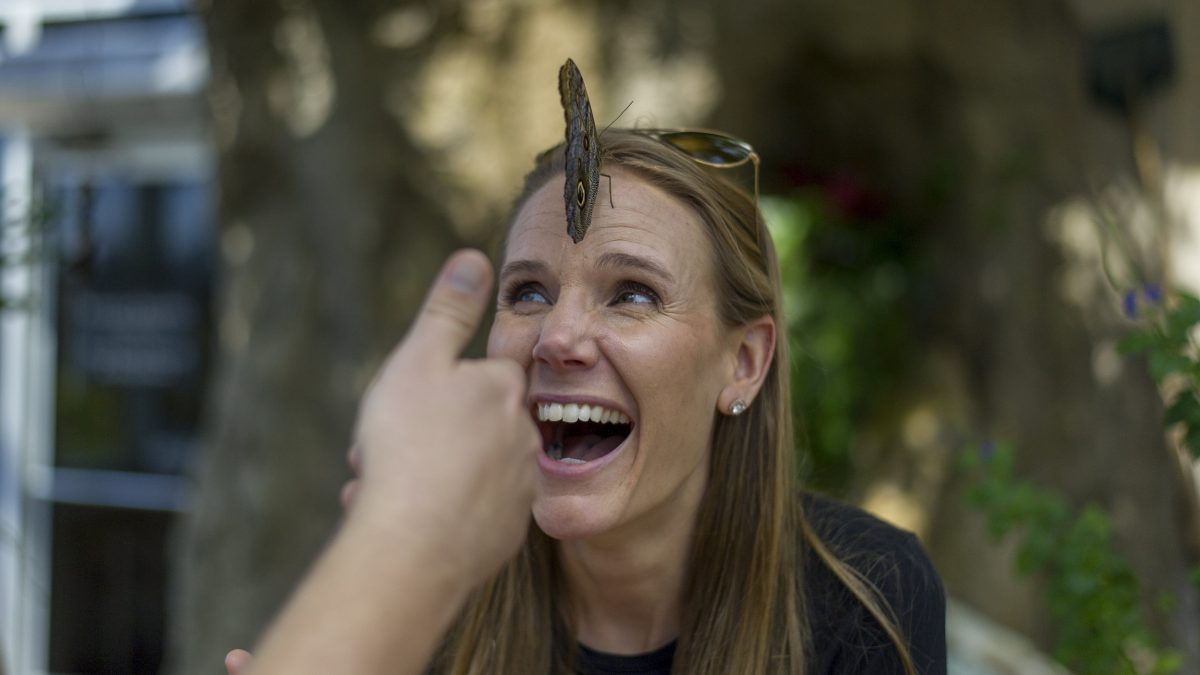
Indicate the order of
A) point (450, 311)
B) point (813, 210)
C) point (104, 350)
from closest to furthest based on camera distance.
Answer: point (450, 311)
point (813, 210)
point (104, 350)

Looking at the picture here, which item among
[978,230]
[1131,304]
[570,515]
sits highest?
[1131,304]

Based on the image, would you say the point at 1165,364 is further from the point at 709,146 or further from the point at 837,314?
the point at 837,314

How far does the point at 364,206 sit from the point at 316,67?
21.8 inches

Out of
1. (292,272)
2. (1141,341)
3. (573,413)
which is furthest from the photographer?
(292,272)

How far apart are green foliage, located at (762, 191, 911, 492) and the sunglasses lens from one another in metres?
2.67

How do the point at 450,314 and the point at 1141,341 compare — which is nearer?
the point at 450,314

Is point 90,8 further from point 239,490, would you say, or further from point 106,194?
point 239,490

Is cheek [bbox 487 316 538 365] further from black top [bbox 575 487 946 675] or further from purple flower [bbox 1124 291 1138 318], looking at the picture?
purple flower [bbox 1124 291 1138 318]

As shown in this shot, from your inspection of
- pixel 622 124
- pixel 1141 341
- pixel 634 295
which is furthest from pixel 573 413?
pixel 622 124

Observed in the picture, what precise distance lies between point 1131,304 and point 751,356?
63 centimetres

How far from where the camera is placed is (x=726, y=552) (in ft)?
5.98

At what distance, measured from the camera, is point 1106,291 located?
4.29 m

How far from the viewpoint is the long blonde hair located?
1.72m

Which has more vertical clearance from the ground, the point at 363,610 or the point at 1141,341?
the point at 1141,341
